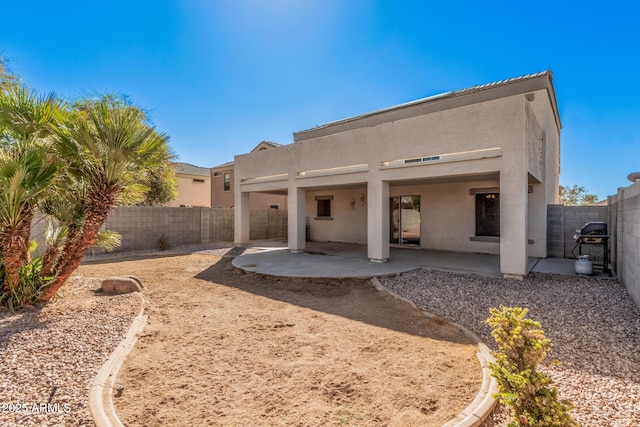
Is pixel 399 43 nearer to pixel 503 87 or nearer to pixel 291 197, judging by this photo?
pixel 503 87

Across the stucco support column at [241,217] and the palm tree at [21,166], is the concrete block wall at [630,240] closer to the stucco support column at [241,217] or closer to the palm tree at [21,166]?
the palm tree at [21,166]

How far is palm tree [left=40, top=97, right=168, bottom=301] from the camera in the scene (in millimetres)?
4918

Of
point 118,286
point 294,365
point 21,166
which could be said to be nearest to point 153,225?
point 118,286

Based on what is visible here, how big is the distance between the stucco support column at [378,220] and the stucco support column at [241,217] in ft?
22.9

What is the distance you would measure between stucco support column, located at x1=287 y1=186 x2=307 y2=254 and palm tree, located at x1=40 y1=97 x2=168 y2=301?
6539 mm

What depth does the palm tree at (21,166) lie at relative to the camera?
175 inches

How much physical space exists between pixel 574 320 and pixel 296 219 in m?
8.73

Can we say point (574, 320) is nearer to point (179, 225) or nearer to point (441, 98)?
point (441, 98)

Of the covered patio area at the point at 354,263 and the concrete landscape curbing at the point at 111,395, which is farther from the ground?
the covered patio area at the point at 354,263

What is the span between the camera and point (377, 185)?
947 cm

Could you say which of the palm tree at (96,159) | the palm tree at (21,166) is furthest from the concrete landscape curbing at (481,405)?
the palm tree at (21,166)

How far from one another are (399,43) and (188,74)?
835 cm

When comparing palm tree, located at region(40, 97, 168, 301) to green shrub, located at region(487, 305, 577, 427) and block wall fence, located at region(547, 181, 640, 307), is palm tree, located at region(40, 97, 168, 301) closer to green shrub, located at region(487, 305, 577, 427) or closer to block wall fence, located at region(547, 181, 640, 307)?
green shrub, located at region(487, 305, 577, 427)

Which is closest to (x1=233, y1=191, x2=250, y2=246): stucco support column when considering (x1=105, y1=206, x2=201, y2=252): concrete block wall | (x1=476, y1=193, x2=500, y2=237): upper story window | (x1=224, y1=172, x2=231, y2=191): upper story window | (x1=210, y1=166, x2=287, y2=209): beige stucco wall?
(x1=105, y1=206, x2=201, y2=252): concrete block wall
